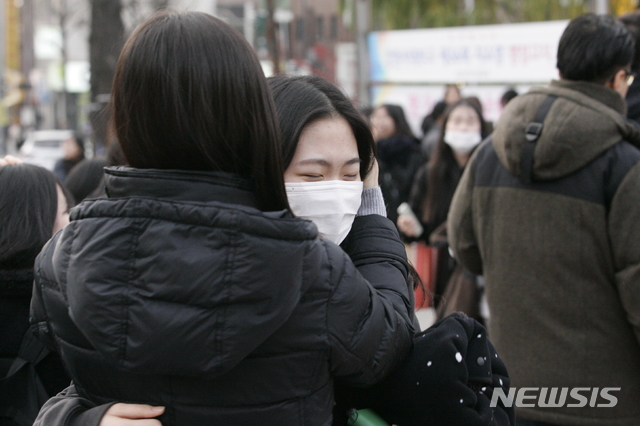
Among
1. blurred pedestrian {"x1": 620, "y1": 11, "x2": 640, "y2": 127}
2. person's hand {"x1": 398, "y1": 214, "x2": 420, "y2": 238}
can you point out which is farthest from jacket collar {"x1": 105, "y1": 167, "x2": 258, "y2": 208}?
person's hand {"x1": 398, "y1": 214, "x2": 420, "y2": 238}

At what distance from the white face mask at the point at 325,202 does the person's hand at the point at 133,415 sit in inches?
23.3

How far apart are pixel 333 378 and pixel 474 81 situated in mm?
8837

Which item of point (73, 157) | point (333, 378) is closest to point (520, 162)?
point (333, 378)

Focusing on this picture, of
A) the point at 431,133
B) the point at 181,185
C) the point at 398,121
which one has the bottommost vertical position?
the point at 431,133

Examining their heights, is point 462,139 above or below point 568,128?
below

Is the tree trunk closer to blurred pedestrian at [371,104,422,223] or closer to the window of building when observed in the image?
blurred pedestrian at [371,104,422,223]

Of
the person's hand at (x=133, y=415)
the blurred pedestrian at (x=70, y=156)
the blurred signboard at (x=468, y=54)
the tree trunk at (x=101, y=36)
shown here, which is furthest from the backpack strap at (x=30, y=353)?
the tree trunk at (x=101, y=36)

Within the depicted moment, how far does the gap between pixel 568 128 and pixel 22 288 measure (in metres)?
1.94

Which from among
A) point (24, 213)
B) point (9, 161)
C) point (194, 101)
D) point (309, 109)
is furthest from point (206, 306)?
point (9, 161)

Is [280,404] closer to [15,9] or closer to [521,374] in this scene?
[521,374]

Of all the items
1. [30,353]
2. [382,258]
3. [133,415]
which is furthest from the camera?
[30,353]

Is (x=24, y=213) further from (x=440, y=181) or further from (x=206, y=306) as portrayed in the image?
(x=440, y=181)

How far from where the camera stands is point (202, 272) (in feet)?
4.34

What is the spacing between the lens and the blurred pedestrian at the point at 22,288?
2.19 m
